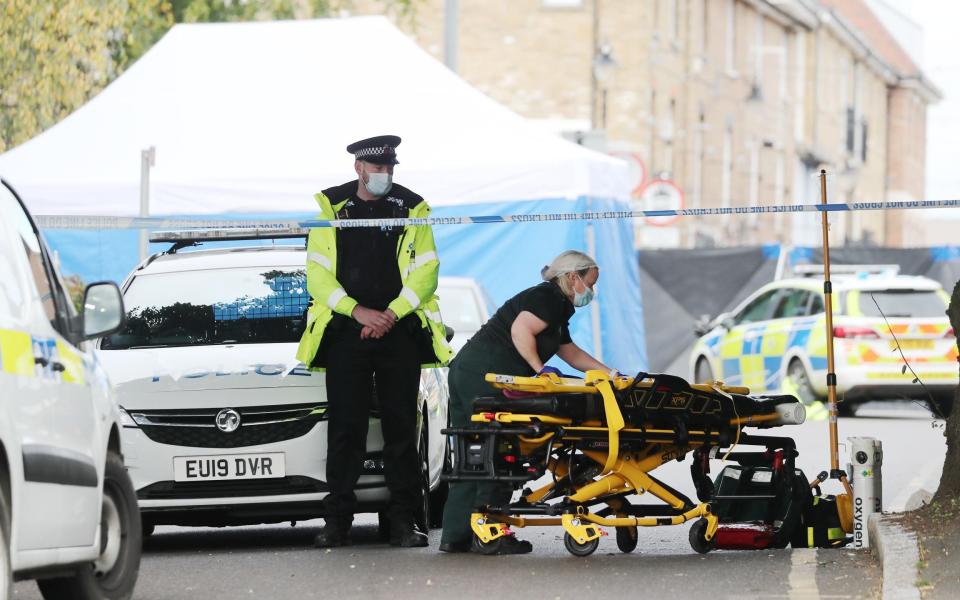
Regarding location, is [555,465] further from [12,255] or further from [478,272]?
[478,272]

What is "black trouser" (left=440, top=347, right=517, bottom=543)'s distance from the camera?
9750 mm

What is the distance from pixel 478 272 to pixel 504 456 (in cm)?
1235

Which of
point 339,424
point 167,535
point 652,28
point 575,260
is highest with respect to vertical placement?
point 652,28

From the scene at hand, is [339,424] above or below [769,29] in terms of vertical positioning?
below

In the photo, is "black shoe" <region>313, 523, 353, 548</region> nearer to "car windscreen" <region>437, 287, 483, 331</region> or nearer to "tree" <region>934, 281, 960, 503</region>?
"tree" <region>934, 281, 960, 503</region>

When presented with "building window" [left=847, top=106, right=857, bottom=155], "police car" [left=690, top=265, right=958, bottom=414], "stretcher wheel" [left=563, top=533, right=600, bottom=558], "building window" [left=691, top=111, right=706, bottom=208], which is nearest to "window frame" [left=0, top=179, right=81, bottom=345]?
"stretcher wheel" [left=563, top=533, right=600, bottom=558]

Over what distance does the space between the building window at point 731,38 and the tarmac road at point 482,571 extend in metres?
36.8

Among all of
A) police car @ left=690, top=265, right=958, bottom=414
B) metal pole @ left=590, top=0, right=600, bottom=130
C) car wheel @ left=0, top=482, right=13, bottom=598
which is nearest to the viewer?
car wheel @ left=0, top=482, right=13, bottom=598

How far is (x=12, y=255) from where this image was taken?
7.24m

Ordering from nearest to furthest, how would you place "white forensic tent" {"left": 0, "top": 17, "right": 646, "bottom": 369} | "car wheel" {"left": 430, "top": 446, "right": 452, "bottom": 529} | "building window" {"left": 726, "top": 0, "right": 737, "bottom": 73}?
"car wheel" {"left": 430, "top": 446, "right": 452, "bottom": 529} < "white forensic tent" {"left": 0, "top": 17, "right": 646, "bottom": 369} < "building window" {"left": 726, "top": 0, "right": 737, "bottom": 73}

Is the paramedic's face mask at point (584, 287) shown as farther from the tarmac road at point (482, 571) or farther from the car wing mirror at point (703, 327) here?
the car wing mirror at point (703, 327)

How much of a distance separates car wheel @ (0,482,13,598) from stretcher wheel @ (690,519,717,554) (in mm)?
4197

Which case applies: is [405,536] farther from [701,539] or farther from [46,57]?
[46,57]

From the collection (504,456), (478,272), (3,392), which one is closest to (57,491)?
(3,392)
